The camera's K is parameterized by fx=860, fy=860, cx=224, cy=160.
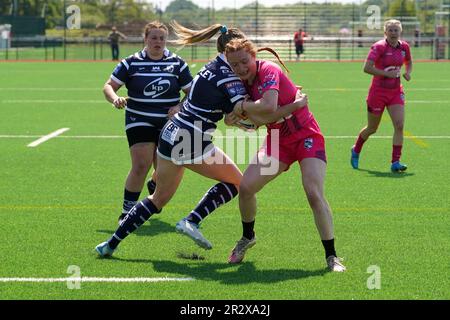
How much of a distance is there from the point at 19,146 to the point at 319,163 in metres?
9.03

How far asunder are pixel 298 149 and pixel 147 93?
2.36 m

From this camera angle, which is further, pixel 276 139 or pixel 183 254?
pixel 183 254

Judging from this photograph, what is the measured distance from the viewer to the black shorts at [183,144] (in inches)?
283

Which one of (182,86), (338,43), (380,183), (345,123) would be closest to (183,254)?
(182,86)

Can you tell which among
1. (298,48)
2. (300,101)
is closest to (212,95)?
(300,101)

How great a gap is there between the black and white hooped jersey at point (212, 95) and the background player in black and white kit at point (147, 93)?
1609mm

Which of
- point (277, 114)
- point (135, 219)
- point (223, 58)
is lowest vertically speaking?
point (135, 219)

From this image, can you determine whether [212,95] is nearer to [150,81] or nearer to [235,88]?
[235,88]

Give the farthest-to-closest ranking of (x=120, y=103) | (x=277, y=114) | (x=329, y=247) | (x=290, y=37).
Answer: (x=290, y=37), (x=120, y=103), (x=329, y=247), (x=277, y=114)

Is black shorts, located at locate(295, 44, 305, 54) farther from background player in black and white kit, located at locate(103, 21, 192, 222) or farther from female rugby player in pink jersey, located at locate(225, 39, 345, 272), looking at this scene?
female rugby player in pink jersey, located at locate(225, 39, 345, 272)

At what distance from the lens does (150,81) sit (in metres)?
8.87

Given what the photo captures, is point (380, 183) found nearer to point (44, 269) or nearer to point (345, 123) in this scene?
point (44, 269)

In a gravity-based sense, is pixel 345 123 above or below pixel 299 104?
below

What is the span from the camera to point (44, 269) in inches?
280
